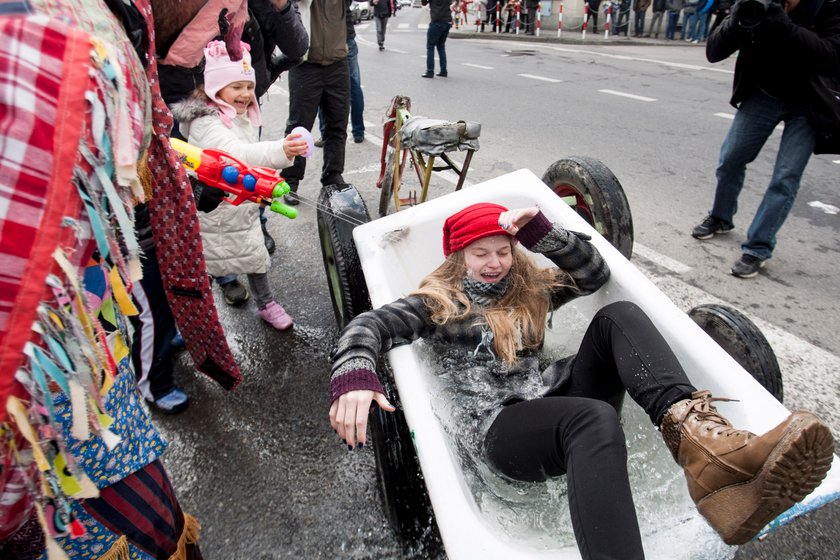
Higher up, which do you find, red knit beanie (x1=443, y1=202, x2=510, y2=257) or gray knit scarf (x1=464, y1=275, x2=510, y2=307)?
red knit beanie (x1=443, y1=202, x2=510, y2=257)

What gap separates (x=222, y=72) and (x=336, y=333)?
1.32 metres

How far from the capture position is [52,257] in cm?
72

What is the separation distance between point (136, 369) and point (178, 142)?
2.83 feet

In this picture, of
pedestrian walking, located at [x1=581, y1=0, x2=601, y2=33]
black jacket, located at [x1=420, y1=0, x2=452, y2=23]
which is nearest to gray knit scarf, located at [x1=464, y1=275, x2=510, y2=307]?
black jacket, located at [x1=420, y1=0, x2=452, y2=23]

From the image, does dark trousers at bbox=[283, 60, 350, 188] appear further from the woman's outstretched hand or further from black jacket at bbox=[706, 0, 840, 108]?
the woman's outstretched hand

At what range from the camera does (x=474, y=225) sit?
1.83 m

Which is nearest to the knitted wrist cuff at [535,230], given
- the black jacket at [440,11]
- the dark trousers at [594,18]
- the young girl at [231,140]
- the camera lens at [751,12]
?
the young girl at [231,140]

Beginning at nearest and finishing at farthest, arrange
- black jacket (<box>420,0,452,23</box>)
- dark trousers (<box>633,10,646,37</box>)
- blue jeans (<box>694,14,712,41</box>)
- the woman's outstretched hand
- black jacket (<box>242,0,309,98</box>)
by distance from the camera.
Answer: the woman's outstretched hand, black jacket (<box>242,0,309,98</box>), black jacket (<box>420,0,452,23</box>), blue jeans (<box>694,14,712,41</box>), dark trousers (<box>633,10,646,37</box>)

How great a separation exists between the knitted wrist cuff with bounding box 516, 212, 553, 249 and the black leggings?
0.33 m

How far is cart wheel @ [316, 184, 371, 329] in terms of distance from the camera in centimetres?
236

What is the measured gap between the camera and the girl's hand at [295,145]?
82.4 inches

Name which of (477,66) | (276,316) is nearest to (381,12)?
(477,66)

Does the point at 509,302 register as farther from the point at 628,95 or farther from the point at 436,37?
the point at 436,37

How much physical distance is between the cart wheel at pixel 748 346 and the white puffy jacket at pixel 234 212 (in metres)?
1.70
